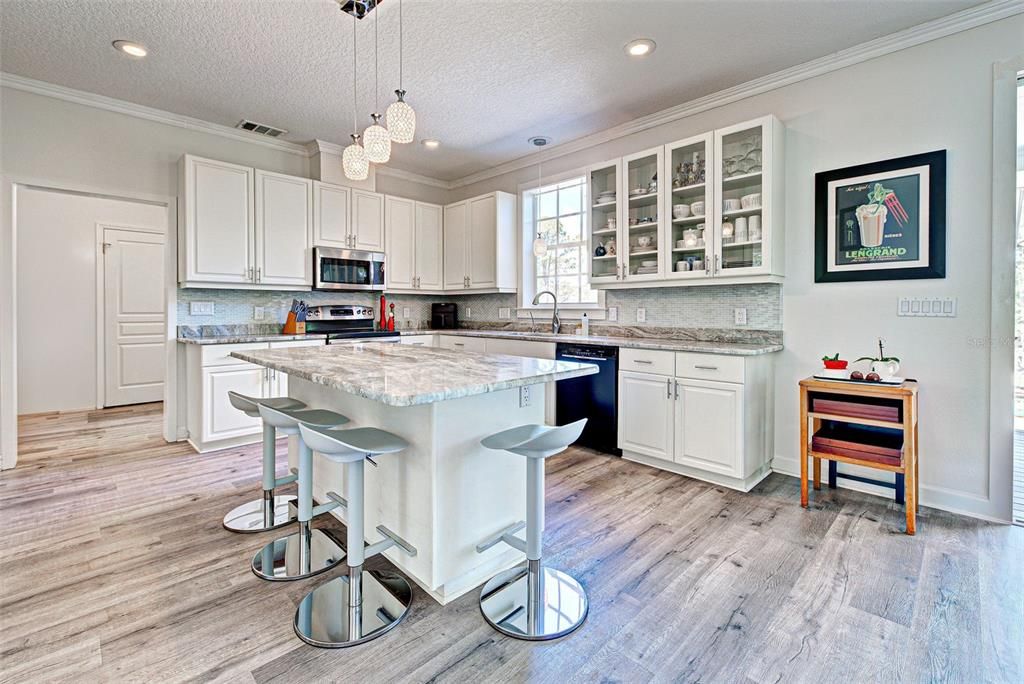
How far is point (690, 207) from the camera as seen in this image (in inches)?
134

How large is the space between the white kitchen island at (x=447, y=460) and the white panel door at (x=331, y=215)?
258 centimetres

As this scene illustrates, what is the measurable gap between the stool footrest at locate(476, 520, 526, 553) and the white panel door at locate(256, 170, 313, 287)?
10.8ft

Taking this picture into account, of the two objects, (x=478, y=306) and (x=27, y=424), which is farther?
(x=478, y=306)

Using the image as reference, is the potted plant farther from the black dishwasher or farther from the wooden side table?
the black dishwasher

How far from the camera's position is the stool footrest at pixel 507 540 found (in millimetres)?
1934

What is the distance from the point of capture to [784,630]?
1.68 metres

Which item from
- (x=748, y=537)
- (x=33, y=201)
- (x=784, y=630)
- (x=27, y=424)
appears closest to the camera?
(x=784, y=630)

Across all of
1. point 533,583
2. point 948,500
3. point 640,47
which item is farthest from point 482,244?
point 948,500

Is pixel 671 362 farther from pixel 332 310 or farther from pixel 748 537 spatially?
pixel 332 310

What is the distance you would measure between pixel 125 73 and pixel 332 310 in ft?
7.55

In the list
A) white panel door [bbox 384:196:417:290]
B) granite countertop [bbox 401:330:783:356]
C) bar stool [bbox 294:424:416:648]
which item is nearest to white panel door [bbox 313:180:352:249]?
white panel door [bbox 384:196:417:290]

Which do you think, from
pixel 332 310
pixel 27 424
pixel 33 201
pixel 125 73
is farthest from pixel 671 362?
pixel 33 201

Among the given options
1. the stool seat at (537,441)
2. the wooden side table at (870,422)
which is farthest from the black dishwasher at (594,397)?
the stool seat at (537,441)

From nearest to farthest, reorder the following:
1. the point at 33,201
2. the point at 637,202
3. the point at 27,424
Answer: the point at 637,202, the point at 27,424, the point at 33,201
